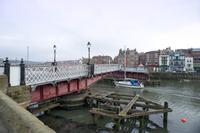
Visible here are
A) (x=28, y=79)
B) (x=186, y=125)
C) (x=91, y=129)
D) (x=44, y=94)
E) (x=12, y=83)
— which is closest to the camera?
(x=12, y=83)

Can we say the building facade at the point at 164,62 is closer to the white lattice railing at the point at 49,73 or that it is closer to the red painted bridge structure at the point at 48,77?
the red painted bridge structure at the point at 48,77

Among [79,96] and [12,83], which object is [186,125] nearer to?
[79,96]

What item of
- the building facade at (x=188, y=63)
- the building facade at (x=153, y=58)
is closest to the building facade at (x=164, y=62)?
the building facade at (x=153, y=58)

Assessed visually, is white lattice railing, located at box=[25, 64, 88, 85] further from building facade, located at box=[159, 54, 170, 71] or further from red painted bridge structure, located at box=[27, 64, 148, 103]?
building facade, located at box=[159, 54, 170, 71]

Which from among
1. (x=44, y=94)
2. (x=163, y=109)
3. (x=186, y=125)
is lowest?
(x=186, y=125)

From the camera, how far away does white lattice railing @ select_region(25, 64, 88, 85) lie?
12109mm

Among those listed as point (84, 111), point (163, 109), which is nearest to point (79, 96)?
point (84, 111)

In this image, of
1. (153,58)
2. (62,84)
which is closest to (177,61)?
(153,58)

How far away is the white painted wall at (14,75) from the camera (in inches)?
424

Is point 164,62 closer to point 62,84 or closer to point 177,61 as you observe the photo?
point 177,61

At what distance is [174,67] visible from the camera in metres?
87.9

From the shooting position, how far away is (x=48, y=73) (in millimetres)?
13820

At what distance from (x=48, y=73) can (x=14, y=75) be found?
10.4 ft

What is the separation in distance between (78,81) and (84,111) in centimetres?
369
